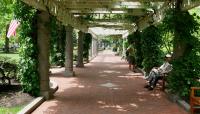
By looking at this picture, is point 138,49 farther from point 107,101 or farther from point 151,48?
point 107,101

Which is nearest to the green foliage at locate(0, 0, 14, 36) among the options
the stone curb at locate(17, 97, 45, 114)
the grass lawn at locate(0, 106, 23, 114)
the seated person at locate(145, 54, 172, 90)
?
the stone curb at locate(17, 97, 45, 114)

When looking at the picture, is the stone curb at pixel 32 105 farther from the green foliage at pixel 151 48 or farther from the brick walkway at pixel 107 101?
the green foliage at pixel 151 48

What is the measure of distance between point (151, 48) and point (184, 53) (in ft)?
22.7

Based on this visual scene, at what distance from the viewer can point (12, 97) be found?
38.8 feet

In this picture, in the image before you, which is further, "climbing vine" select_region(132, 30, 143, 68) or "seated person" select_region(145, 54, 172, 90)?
"climbing vine" select_region(132, 30, 143, 68)

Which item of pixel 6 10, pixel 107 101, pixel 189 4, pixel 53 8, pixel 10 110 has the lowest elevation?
pixel 107 101

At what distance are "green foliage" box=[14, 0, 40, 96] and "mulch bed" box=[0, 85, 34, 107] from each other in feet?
1.15

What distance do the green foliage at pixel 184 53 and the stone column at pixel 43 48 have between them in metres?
3.63

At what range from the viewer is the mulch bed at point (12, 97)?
1107cm

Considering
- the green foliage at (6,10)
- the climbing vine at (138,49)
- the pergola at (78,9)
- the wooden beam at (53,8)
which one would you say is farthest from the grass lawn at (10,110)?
the climbing vine at (138,49)

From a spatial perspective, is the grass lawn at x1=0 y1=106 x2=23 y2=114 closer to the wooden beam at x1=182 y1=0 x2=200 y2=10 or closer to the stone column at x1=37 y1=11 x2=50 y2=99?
the stone column at x1=37 y1=11 x2=50 y2=99

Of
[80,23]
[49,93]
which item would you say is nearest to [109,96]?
[49,93]

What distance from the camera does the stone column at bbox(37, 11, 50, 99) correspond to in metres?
12.5

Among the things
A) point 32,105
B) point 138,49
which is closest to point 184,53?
point 32,105
